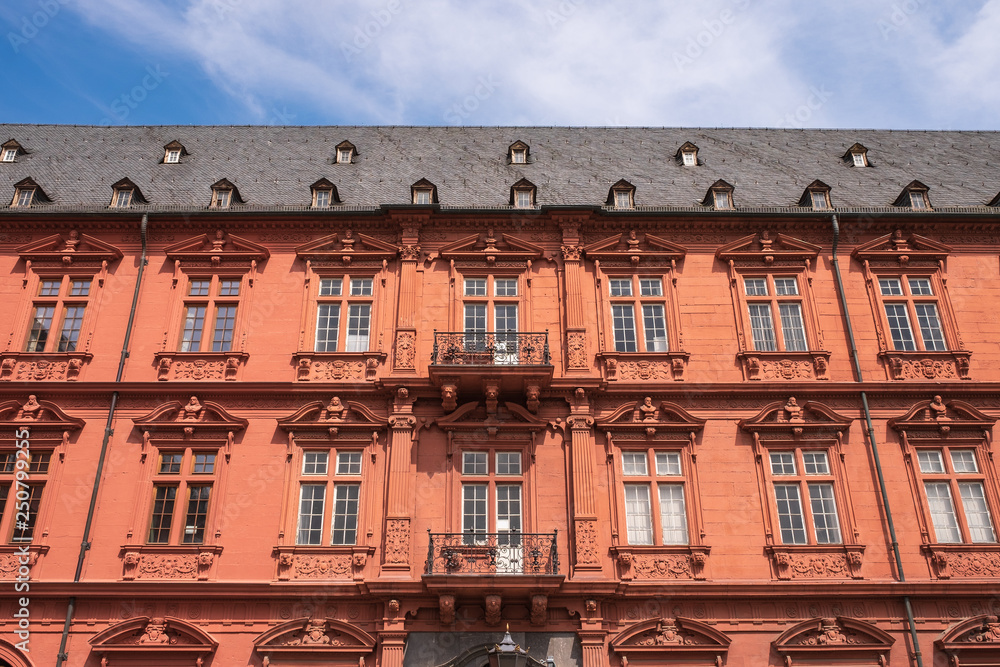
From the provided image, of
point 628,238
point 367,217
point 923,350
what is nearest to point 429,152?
point 367,217

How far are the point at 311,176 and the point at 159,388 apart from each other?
28.6 ft

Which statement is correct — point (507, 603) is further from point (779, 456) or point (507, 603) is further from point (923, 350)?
point (923, 350)

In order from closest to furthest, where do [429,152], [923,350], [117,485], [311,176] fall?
[117,485] < [923,350] < [311,176] < [429,152]

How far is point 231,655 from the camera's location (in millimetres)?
17547

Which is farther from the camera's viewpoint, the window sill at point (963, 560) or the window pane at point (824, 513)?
the window pane at point (824, 513)

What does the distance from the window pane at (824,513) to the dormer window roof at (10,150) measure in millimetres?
26240

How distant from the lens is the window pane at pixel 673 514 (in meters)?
18.9

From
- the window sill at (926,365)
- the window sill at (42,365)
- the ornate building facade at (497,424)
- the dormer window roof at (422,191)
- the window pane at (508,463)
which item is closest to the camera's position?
the ornate building facade at (497,424)

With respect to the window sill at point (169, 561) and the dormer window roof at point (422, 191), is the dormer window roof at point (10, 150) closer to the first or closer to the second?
the dormer window roof at point (422, 191)

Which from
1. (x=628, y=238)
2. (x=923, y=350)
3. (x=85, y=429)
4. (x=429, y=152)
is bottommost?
(x=85, y=429)

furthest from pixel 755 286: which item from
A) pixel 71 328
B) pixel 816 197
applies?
pixel 71 328

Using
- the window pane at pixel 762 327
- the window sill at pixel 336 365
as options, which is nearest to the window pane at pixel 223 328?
the window sill at pixel 336 365

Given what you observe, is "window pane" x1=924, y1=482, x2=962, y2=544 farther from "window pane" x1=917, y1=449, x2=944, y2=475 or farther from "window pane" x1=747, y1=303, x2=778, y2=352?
"window pane" x1=747, y1=303, x2=778, y2=352

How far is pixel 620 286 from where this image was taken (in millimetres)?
21984
